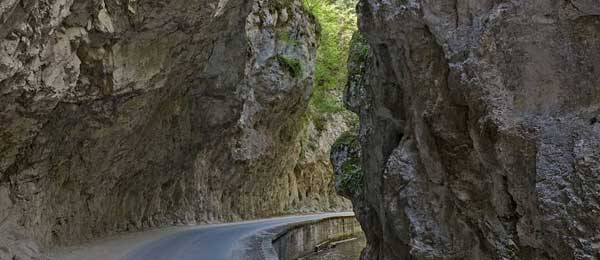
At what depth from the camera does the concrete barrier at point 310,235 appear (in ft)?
64.5

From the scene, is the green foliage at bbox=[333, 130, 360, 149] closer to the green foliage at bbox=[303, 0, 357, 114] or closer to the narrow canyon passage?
the narrow canyon passage

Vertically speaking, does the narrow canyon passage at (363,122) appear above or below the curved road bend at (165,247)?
above

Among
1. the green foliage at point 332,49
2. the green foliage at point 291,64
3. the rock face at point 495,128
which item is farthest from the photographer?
the green foliage at point 332,49

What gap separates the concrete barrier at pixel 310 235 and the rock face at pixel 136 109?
496cm

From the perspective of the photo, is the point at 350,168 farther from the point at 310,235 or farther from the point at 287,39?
the point at 287,39

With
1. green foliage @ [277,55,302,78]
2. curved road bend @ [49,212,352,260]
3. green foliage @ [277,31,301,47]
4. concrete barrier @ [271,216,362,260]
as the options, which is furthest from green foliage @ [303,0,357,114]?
curved road bend @ [49,212,352,260]

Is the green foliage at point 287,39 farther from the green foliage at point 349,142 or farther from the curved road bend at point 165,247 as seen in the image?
the curved road bend at point 165,247

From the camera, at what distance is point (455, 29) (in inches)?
336

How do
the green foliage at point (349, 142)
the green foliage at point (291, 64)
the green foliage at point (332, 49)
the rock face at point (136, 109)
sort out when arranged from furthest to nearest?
1. the green foliage at point (332, 49)
2. the green foliage at point (291, 64)
3. the green foliage at point (349, 142)
4. the rock face at point (136, 109)

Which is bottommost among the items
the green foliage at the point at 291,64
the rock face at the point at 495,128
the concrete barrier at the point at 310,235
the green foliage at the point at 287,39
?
the concrete barrier at the point at 310,235

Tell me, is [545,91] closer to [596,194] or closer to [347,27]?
[596,194]

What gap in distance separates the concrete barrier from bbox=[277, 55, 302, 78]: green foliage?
7733mm

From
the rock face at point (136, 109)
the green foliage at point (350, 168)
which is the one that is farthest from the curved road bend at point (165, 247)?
the green foliage at point (350, 168)

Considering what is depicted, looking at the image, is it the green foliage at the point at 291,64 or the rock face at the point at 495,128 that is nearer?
the rock face at the point at 495,128
